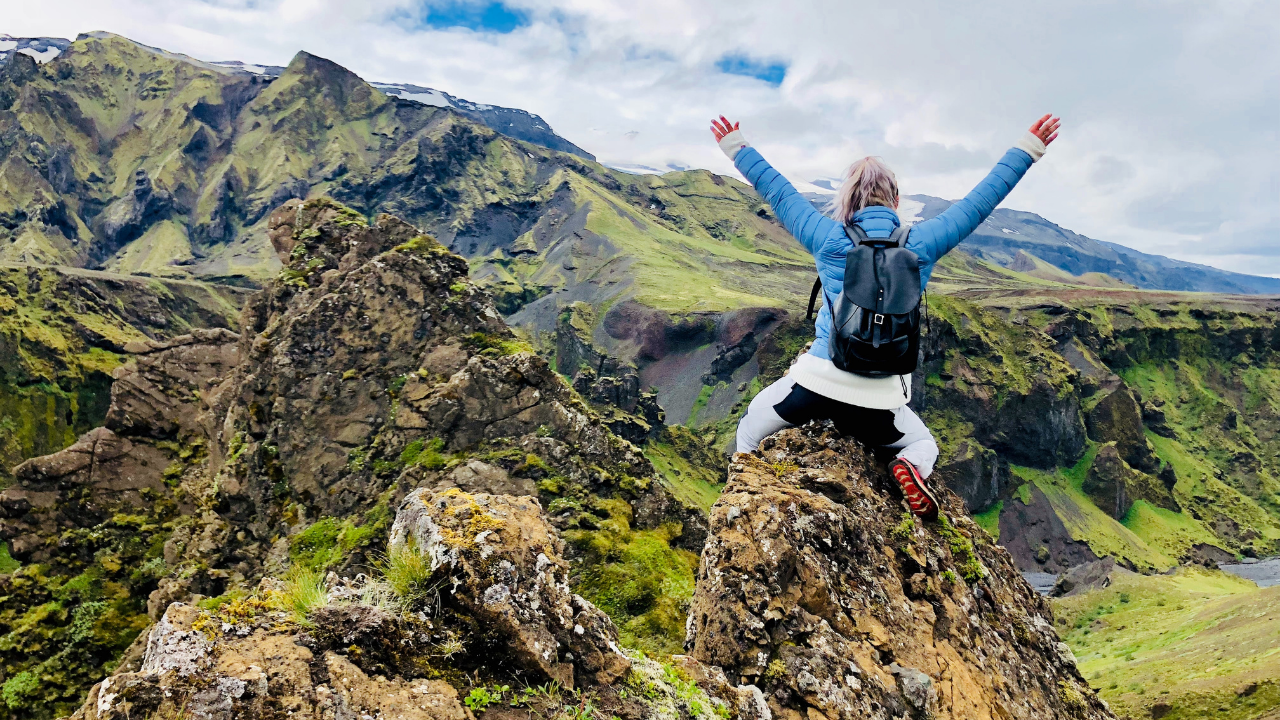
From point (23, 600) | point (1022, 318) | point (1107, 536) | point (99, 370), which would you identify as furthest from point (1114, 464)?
point (99, 370)

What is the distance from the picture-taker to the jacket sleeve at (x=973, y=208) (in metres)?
6.68

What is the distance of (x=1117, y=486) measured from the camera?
129125 millimetres

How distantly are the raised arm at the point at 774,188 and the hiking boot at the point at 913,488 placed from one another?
2775 millimetres

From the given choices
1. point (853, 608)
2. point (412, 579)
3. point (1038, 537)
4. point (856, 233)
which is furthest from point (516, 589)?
point (1038, 537)

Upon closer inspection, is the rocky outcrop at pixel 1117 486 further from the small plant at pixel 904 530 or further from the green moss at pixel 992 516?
the small plant at pixel 904 530

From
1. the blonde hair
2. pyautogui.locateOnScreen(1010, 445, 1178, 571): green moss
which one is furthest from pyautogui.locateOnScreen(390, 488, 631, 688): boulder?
pyautogui.locateOnScreen(1010, 445, 1178, 571): green moss

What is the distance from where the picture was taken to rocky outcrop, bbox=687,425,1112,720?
242 inches

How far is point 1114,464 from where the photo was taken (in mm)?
129500

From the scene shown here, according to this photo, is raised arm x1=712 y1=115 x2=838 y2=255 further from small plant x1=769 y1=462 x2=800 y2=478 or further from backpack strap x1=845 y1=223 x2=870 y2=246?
small plant x1=769 y1=462 x2=800 y2=478

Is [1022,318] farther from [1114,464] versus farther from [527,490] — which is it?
[527,490]

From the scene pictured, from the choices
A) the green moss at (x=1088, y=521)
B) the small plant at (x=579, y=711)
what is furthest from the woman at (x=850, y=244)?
the green moss at (x=1088, y=521)

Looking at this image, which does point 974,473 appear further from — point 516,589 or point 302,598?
point 302,598

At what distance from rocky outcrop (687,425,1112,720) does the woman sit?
56 cm

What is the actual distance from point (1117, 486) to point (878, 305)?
6092 inches
